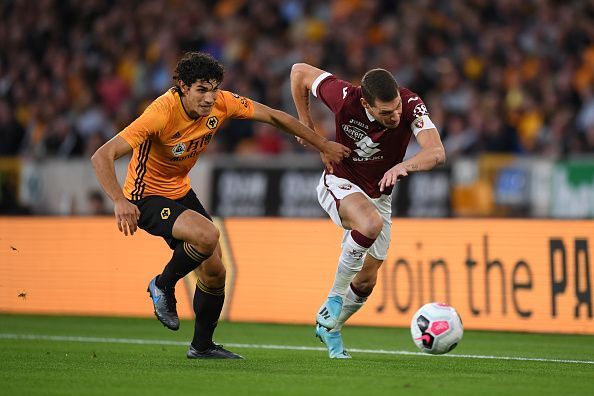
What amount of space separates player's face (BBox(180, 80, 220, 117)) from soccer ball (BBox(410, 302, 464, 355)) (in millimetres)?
2241

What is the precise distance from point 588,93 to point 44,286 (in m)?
7.78

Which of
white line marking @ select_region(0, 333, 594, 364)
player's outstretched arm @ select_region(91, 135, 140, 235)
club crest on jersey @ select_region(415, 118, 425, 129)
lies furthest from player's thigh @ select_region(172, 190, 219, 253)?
white line marking @ select_region(0, 333, 594, 364)

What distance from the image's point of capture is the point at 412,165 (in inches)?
348

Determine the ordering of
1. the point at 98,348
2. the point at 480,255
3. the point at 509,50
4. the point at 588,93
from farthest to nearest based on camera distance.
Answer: the point at 509,50 < the point at 588,93 < the point at 480,255 < the point at 98,348

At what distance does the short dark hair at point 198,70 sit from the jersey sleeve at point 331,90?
114 cm

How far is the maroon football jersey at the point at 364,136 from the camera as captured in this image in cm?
941

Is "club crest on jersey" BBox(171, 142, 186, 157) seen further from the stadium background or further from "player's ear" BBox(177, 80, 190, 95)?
the stadium background

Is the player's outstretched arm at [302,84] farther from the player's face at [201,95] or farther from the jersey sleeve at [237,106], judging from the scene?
the player's face at [201,95]

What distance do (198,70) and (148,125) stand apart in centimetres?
56

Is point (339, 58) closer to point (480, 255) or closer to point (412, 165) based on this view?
point (480, 255)

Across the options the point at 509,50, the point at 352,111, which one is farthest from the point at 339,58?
the point at 352,111

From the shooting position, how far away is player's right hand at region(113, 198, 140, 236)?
830 centimetres

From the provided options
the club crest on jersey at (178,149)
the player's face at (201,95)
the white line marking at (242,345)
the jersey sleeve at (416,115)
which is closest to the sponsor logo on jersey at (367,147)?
the jersey sleeve at (416,115)

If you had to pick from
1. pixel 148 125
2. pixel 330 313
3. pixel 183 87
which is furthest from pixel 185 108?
pixel 330 313
